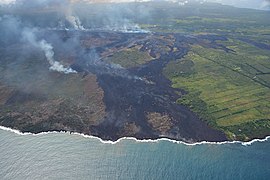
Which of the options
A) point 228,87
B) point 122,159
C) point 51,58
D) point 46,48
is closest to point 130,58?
point 51,58

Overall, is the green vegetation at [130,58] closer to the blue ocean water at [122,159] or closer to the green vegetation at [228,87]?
the green vegetation at [228,87]

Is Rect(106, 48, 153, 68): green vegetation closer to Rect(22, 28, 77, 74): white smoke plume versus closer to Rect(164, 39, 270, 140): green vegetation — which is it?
Rect(164, 39, 270, 140): green vegetation

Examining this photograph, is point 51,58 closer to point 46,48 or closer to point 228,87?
point 46,48

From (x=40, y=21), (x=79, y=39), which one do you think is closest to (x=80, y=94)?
(x=79, y=39)

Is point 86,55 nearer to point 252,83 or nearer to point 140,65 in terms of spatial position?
point 140,65


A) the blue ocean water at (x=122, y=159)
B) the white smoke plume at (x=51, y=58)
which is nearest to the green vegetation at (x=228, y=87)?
the blue ocean water at (x=122, y=159)

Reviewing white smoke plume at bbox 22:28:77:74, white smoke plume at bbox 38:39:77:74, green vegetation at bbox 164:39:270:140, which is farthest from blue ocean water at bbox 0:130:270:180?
white smoke plume at bbox 22:28:77:74
